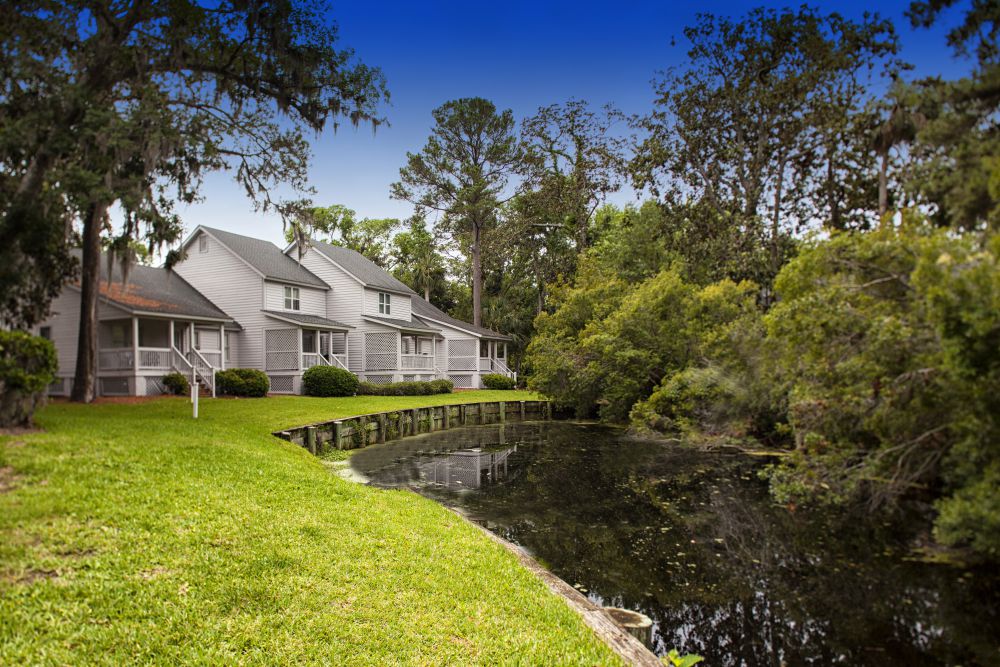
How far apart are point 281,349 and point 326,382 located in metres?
3.31

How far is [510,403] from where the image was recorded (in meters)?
29.7

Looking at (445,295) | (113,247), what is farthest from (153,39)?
(445,295)

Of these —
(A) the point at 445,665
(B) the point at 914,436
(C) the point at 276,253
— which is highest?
(C) the point at 276,253

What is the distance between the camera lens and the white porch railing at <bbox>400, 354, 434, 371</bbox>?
108 feet

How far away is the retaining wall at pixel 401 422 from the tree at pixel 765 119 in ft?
40.2

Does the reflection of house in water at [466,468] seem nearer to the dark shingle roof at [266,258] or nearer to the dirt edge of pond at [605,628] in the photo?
the dirt edge of pond at [605,628]

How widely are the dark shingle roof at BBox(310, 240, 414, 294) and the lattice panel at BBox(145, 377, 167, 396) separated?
12420mm

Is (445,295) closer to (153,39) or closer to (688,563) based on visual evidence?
(153,39)

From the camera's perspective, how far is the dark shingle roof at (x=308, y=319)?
28.6m

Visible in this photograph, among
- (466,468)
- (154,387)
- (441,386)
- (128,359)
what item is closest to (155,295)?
(128,359)

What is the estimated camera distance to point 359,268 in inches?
1389

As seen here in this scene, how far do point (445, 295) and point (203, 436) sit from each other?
4107cm

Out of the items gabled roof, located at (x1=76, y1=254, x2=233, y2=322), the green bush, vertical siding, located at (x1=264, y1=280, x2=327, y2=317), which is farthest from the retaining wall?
vertical siding, located at (x1=264, y1=280, x2=327, y2=317)

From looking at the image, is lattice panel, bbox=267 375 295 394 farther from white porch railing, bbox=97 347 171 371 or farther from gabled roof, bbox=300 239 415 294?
gabled roof, bbox=300 239 415 294
